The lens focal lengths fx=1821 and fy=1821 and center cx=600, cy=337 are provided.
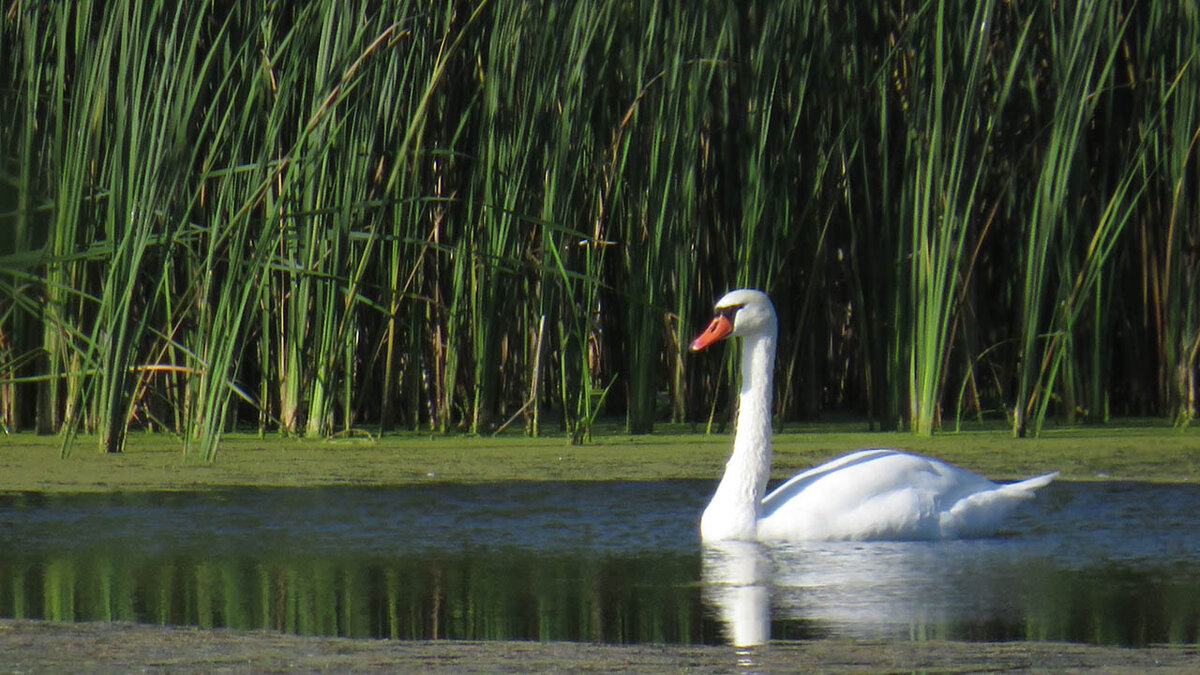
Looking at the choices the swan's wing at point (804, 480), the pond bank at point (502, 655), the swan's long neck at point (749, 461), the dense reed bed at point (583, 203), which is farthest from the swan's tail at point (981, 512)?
the pond bank at point (502, 655)

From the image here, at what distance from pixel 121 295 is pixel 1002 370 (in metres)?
4.60

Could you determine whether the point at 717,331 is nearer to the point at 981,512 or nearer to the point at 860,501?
the point at 860,501

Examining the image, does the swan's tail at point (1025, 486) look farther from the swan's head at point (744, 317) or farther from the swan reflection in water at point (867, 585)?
the swan's head at point (744, 317)

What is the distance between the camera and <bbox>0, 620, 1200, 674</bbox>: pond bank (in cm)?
315

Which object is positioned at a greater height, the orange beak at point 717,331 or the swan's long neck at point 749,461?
the orange beak at point 717,331

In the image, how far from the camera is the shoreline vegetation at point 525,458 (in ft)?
21.1

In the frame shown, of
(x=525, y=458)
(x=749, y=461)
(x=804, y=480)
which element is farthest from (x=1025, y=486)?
(x=525, y=458)

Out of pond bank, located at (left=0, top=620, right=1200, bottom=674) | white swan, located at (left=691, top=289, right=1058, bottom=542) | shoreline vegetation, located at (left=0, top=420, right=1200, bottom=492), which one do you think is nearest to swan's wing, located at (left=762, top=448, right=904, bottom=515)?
white swan, located at (left=691, top=289, right=1058, bottom=542)

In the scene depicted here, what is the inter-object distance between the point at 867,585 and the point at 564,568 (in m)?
0.77

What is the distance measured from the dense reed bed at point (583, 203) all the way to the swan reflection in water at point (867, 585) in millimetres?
1946

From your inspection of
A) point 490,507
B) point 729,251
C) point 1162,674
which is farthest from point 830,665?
point 729,251

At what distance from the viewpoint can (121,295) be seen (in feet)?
21.5

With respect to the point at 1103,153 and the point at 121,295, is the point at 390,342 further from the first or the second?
the point at 1103,153

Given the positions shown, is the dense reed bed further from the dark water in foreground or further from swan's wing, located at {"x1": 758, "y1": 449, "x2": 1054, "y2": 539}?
swan's wing, located at {"x1": 758, "y1": 449, "x2": 1054, "y2": 539}
